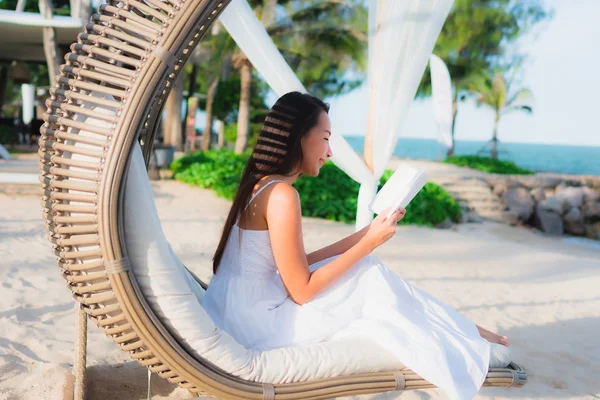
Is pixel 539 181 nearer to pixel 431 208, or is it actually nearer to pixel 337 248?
pixel 431 208

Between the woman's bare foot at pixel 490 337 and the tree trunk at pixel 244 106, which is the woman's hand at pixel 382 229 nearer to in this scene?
the woman's bare foot at pixel 490 337

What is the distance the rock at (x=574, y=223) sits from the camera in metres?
11.3

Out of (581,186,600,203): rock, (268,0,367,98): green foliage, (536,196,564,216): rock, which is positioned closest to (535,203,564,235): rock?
(536,196,564,216): rock

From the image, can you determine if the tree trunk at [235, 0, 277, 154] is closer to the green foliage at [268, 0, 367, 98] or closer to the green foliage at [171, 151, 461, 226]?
the green foliage at [268, 0, 367, 98]

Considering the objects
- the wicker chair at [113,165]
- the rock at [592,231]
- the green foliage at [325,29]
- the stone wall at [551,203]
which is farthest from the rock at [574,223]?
the wicker chair at [113,165]

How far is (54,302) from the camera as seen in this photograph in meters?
3.44

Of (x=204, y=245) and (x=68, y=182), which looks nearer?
(x=68, y=182)

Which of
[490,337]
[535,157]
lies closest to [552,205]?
[490,337]

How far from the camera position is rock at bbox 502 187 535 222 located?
10.9 metres

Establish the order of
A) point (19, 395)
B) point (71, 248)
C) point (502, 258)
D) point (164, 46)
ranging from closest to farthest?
point (164, 46) → point (71, 248) → point (19, 395) → point (502, 258)

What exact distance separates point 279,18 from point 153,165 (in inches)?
191

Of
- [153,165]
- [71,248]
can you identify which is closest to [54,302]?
[71,248]

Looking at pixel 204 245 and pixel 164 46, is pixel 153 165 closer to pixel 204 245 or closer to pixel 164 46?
pixel 204 245

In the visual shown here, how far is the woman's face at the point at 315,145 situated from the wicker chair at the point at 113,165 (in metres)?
0.49
